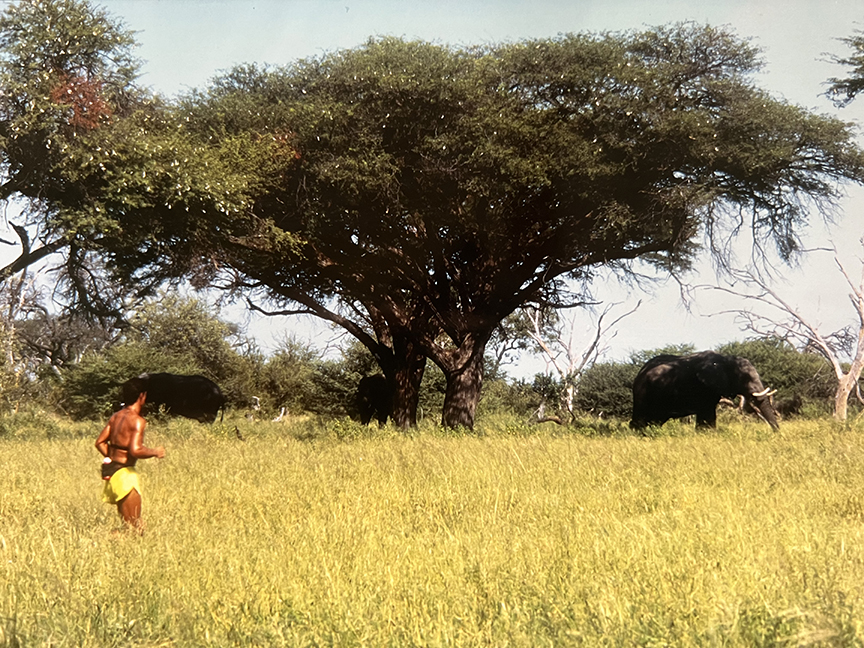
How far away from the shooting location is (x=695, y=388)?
25188mm

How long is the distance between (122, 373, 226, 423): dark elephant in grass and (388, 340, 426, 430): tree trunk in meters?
8.40

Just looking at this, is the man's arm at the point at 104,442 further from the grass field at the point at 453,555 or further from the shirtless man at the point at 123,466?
the grass field at the point at 453,555

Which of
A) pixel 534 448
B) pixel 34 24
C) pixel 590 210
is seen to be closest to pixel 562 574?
pixel 534 448

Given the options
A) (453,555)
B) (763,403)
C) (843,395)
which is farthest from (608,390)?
(453,555)

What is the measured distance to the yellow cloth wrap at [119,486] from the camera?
825cm

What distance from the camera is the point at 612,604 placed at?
17.4ft

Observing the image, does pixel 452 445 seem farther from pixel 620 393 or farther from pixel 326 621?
pixel 620 393

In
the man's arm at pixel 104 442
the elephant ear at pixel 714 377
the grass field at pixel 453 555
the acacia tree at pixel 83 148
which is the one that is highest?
the acacia tree at pixel 83 148

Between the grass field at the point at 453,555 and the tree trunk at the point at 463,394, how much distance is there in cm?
1160

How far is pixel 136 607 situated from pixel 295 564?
5.02ft

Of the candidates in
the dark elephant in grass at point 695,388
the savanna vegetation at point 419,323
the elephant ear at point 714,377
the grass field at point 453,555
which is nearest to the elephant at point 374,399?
the savanna vegetation at point 419,323

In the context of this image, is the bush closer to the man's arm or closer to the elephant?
the elephant

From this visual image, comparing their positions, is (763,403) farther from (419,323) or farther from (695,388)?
(419,323)

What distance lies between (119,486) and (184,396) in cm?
2520
